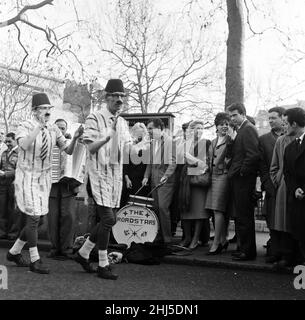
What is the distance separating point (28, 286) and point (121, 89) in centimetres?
251

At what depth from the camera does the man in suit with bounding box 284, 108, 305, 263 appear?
6023 millimetres

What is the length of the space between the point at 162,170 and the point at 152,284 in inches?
123

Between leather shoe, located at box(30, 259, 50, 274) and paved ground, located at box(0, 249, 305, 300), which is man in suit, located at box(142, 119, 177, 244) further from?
leather shoe, located at box(30, 259, 50, 274)

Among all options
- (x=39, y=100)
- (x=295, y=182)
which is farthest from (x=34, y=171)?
(x=295, y=182)

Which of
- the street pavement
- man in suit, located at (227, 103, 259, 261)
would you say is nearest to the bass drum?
the street pavement

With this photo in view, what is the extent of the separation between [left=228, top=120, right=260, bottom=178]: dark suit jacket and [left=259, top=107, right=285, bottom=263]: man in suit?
0.15 meters

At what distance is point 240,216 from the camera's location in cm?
720

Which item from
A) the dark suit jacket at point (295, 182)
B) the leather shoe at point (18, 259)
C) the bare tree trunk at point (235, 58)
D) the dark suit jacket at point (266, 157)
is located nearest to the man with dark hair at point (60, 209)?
the leather shoe at point (18, 259)

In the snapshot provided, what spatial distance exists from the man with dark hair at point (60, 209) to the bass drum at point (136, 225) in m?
0.78

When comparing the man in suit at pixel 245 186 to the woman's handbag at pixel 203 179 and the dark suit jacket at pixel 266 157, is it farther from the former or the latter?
the woman's handbag at pixel 203 179

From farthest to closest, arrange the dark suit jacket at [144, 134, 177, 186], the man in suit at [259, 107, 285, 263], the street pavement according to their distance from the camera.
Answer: the dark suit jacket at [144, 134, 177, 186] < the man in suit at [259, 107, 285, 263] < the street pavement

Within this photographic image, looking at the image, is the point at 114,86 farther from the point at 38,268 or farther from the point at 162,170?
the point at 162,170

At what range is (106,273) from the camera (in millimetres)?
5918
